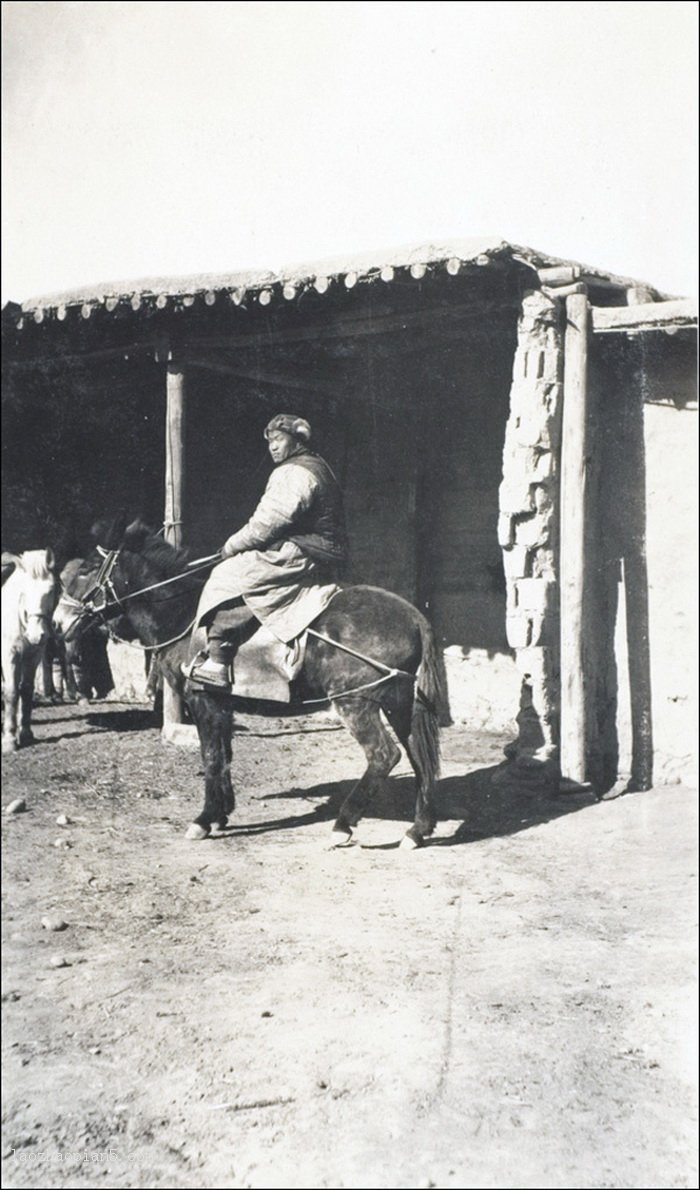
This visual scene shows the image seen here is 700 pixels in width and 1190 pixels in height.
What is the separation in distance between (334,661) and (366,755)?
259 millimetres

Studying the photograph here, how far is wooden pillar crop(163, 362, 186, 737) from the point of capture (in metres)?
2.32

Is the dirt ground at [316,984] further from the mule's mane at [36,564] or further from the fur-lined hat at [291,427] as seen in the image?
the fur-lined hat at [291,427]

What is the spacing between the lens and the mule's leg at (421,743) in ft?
7.86

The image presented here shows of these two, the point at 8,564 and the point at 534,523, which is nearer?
the point at 8,564

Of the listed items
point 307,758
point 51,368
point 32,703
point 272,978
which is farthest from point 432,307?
point 272,978

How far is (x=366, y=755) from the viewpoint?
7.75 ft

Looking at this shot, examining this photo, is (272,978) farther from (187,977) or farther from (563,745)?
(563,745)

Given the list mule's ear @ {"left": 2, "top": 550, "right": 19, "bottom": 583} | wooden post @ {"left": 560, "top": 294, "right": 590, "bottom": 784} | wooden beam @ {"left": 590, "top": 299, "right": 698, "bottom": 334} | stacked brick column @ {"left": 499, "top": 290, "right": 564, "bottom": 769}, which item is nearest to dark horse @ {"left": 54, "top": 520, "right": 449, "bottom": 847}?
mule's ear @ {"left": 2, "top": 550, "right": 19, "bottom": 583}

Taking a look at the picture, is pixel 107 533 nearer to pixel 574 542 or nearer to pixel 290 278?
pixel 290 278

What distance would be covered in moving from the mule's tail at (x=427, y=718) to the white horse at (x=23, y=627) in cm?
96

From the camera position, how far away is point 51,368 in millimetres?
2369

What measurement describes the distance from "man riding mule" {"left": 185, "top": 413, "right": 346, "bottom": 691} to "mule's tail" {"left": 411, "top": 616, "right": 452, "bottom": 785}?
1.04 feet

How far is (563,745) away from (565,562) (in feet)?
1.78

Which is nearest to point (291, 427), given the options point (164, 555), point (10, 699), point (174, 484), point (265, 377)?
point (265, 377)
